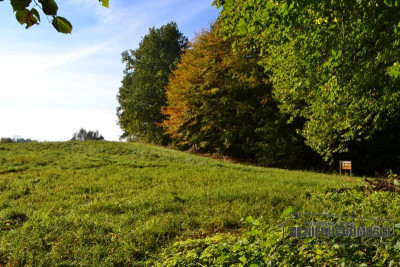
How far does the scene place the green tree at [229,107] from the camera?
19.4 metres

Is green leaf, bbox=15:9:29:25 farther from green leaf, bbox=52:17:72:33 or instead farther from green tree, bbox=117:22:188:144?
green tree, bbox=117:22:188:144

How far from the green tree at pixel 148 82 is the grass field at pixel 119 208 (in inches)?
662

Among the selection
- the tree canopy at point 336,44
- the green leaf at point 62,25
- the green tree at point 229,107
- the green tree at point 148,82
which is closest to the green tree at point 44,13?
the green leaf at point 62,25

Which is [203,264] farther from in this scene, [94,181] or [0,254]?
[94,181]

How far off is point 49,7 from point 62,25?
11 cm

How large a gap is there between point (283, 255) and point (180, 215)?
312 cm

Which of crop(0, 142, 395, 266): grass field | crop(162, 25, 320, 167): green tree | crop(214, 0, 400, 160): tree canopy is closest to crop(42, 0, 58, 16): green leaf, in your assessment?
crop(0, 142, 395, 266): grass field

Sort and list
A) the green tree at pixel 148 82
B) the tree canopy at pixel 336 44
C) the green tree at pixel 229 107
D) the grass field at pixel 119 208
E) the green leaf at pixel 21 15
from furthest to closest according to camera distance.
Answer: the green tree at pixel 148 82, the green tree at pixel 229 107, the tree canopy at pixel 336 44, the grass field at pixel 119 208, the green leaf at pixel 21 15

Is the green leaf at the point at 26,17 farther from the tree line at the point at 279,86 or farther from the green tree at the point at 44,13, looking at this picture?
the tree line at the point at 279,86

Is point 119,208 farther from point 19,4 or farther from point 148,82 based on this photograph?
point 148,82

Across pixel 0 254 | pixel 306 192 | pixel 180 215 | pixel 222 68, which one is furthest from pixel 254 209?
pixel 222 68

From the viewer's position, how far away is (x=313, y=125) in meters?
11.0

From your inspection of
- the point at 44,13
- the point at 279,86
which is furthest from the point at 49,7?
the point at 279,86

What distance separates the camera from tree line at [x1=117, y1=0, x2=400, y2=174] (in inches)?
285
